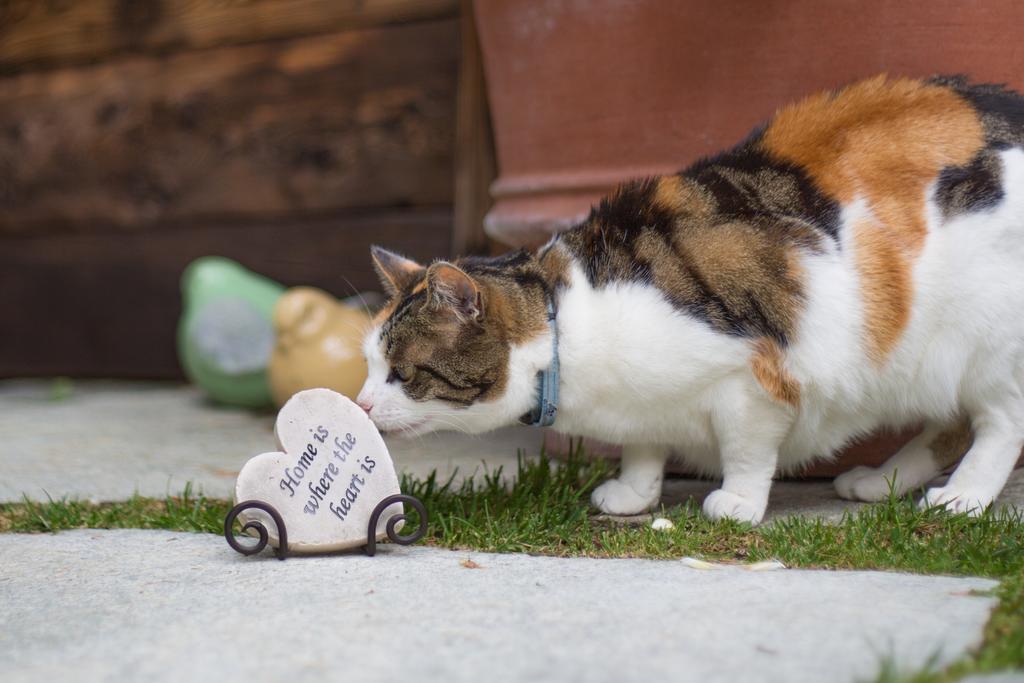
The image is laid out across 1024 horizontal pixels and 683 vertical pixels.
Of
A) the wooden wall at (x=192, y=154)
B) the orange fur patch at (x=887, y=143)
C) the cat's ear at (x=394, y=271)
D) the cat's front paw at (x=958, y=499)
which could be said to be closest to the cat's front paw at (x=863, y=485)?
the cat's front paw at (x=958, y=499)

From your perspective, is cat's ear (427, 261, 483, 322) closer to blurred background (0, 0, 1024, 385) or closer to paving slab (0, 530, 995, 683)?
paving slab (0, 530, 995, 683)

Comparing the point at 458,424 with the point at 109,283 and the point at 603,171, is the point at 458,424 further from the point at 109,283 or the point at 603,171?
the point at 109,283

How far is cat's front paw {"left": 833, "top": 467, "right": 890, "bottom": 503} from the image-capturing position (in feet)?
6.86

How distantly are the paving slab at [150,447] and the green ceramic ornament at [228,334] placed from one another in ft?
0.31

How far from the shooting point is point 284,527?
1.73 meters

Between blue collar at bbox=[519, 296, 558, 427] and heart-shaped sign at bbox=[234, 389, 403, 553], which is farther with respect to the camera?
blue collar at bbox=[519, 296, 558, 427]

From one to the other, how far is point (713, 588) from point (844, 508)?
2.16ft

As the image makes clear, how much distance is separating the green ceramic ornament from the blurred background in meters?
0.41

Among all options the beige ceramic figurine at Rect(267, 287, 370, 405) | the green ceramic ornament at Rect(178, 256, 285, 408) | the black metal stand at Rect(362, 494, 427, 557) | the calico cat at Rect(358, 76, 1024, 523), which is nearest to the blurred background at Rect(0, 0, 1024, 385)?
the calico cat at Rect(358, 76, 1024, 523)

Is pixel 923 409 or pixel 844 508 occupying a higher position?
pixel 923 409

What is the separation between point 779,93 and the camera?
2205mm

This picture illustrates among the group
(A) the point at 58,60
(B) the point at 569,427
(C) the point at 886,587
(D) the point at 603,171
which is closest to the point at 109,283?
(A) the point at 58,60

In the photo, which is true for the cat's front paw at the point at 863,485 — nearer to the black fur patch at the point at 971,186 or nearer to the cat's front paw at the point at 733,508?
the cat's front paw at the point at 733,508

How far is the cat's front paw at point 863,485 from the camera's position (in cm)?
209
